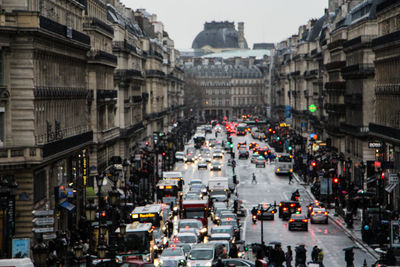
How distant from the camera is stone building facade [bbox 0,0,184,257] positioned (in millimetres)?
45344

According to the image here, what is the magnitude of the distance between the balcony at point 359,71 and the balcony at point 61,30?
107 ft

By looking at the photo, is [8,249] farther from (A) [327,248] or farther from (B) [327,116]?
(B) [327,116]

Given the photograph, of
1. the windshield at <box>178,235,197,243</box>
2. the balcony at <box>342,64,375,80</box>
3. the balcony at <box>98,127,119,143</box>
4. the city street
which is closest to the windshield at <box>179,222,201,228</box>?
the city street

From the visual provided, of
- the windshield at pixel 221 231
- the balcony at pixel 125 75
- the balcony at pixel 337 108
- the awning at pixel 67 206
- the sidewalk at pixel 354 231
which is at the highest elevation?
the balcony at pixel 125 75

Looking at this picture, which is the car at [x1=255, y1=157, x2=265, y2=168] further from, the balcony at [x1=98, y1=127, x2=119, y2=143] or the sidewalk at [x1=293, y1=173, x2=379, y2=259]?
the sidewalk at [x1=293, y1=173, x2=379, y2=259]

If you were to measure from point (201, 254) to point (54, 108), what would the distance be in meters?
14.4

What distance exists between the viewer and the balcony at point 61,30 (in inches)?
1912

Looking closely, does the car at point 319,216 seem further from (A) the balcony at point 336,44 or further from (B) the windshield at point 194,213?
(A) the balcony at point 336,44

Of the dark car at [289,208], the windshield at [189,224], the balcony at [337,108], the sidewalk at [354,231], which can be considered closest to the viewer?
the sidewalk at [354,231]

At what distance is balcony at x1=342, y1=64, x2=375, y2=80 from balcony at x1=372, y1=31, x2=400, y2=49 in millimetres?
9297

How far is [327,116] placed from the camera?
381ft

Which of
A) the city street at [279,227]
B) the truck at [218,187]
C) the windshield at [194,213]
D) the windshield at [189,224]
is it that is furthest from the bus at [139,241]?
the truck at [218,187]

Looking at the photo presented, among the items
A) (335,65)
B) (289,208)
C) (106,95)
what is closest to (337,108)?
(335,65)

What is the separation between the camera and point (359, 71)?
292ft
